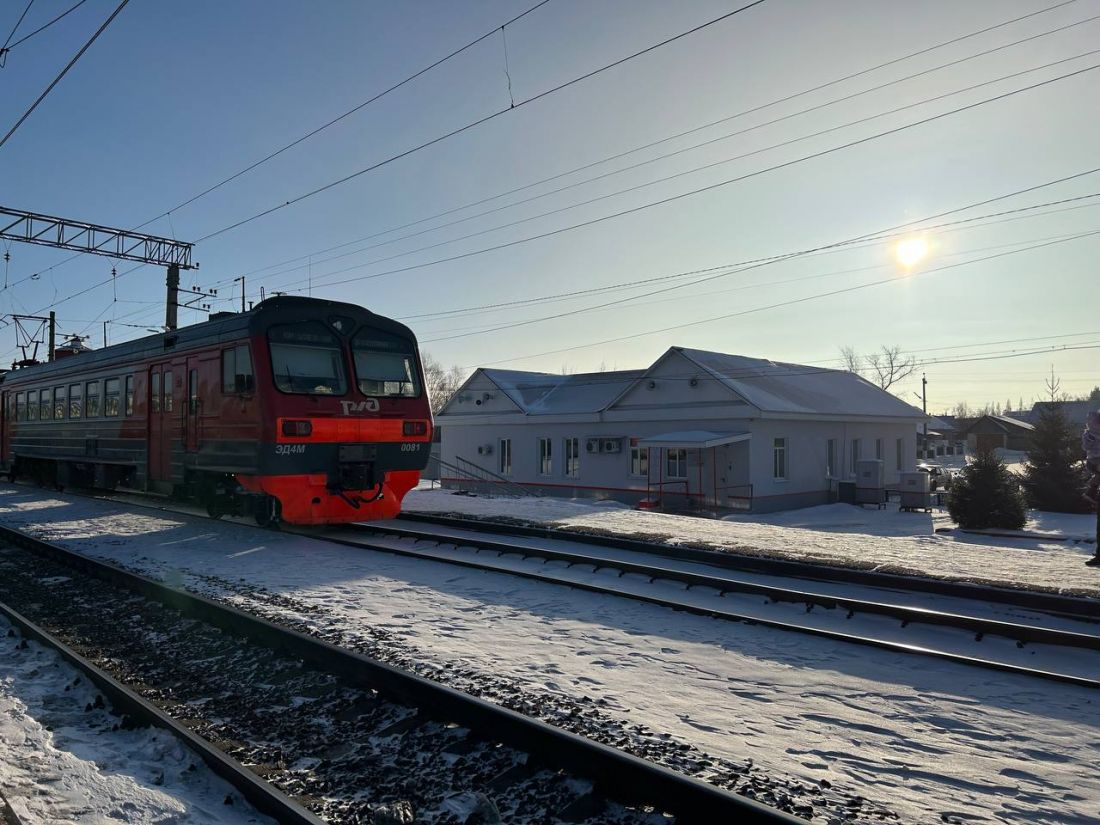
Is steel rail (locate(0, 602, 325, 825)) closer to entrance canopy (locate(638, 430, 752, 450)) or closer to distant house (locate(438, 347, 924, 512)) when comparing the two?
entrance canopy (locate(638, 430, 752, 450))

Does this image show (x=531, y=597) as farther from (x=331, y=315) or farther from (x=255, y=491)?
(x=331, y=315)

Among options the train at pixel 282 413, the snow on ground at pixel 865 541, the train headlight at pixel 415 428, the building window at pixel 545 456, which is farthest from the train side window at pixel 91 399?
the building window at pixel 545 456

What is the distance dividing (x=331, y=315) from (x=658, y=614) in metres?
7.45

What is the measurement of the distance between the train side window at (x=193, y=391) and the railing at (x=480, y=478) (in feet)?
61.1

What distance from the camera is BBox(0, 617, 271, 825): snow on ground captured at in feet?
10.8

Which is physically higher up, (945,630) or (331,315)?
(331,315)

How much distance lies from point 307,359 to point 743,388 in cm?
1816

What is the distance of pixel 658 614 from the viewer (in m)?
6.89

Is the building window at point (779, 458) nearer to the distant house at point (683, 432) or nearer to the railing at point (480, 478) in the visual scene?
the distant house at point (683, 432)

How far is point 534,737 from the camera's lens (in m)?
3.77

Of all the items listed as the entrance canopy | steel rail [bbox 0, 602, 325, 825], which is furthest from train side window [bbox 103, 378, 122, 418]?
the entrance canopy

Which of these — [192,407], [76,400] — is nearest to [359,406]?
[192,407]

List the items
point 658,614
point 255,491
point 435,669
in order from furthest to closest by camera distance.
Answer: point 255,491 < point 658,614 < point 435,669

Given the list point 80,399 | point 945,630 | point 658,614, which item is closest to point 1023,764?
point 945,630
